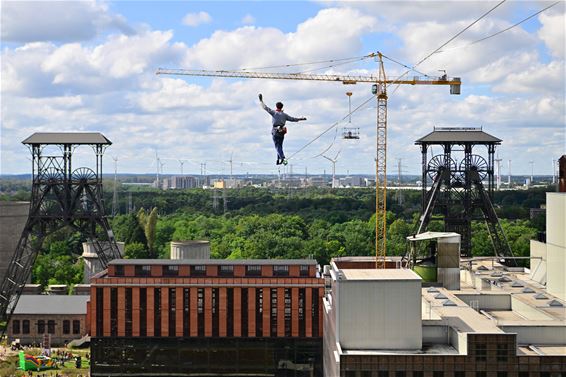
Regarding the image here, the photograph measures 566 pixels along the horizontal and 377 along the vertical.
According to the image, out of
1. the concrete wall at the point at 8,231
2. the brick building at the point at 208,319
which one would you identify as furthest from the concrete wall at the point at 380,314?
the concrete wall at the point at 8,231

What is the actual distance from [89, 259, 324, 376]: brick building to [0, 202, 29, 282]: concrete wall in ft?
174

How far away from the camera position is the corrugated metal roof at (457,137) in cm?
11325

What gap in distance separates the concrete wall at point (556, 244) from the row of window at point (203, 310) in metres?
24.0

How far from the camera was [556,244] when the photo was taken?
80.8 m

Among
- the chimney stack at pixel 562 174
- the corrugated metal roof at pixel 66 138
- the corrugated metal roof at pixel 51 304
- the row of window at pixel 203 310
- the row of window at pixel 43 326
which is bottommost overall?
the row of window at pixel 43 326

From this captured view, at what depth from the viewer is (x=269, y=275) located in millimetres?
88500

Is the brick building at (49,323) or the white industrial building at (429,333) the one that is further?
the brick building at (49,323)

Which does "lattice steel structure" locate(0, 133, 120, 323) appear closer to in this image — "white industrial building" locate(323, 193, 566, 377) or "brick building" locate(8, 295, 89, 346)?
"brick building" locate(8, 295, 89, 346)

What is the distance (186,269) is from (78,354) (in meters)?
22.9

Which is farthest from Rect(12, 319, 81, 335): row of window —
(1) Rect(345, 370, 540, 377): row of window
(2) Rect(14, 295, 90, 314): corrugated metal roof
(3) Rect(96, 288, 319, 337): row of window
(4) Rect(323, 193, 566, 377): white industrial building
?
(1) Rect(345, 370, 540, 377): row of window

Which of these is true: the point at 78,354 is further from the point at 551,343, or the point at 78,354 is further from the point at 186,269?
the point at 551,343

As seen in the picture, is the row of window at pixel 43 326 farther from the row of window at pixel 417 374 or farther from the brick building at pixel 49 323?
the row of window at pixel 417 374

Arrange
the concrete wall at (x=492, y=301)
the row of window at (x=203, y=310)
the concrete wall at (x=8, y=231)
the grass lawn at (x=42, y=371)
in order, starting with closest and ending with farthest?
1. the concrete wall at (x=492, y=301)
2. the row of window at (x=203, y=310)
3. the grass lawn at (x=42, y=371)
4. the concrete wall at (x=8, y=231)

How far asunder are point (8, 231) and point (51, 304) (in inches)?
1265
